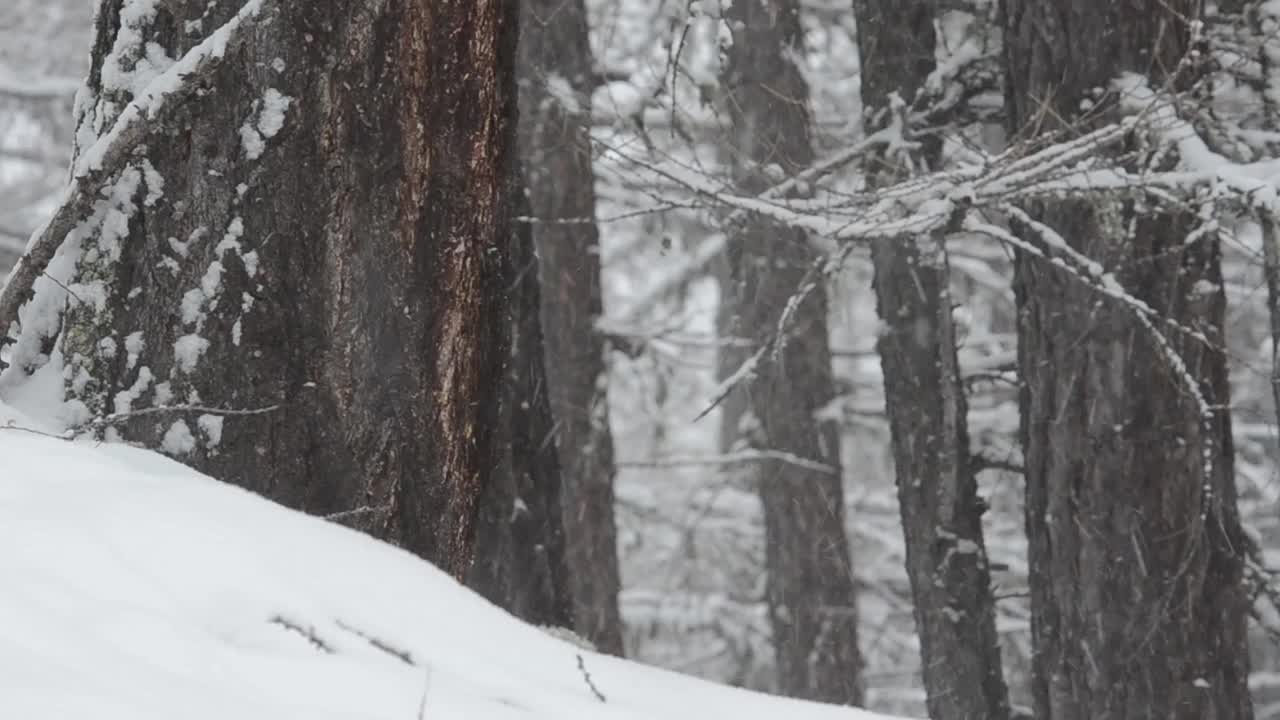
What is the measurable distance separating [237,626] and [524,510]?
12.3 ft

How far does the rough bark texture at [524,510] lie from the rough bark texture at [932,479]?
64.0 inches

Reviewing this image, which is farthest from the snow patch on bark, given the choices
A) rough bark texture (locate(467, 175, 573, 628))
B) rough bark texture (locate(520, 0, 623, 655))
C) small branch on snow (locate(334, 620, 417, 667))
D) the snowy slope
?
rough bark texture (locate(520, 0, 623, 655))

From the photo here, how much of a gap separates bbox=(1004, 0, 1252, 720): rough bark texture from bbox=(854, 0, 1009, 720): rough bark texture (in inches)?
33.5

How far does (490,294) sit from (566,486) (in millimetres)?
4865

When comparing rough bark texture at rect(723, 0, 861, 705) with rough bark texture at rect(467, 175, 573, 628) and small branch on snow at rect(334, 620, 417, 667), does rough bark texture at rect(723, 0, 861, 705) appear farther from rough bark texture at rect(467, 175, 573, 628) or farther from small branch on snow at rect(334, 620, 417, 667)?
small branch on snow at rect(334, 620, 417, 667)

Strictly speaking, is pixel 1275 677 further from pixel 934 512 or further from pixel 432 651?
pixel 432 651

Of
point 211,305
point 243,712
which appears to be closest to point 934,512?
point 211,305

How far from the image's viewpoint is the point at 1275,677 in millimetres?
12219

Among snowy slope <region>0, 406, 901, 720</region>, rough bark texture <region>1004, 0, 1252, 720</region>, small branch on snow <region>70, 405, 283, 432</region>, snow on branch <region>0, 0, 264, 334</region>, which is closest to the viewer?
snowy slope <region>0, 406, 901, 720</region>

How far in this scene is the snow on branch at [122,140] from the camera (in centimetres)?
289

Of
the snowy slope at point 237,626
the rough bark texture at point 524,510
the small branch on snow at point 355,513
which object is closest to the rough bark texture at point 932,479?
the rough bark texture at point 524,510

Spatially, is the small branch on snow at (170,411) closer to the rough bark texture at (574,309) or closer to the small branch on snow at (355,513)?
the small branch on snow at (355,513)

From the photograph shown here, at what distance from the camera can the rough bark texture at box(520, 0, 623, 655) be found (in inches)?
309

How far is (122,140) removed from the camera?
289 centimetres
